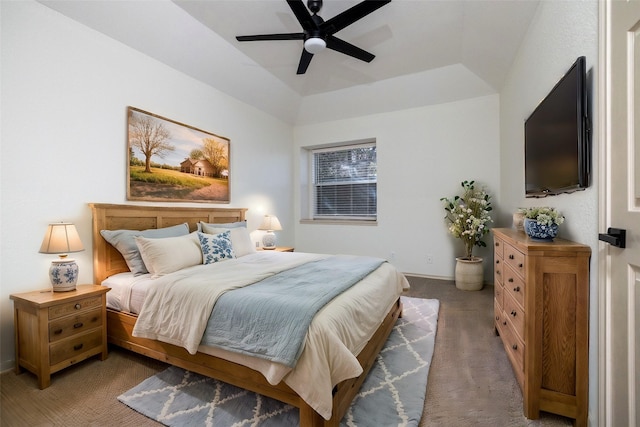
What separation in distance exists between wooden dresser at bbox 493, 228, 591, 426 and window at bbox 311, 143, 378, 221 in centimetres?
363

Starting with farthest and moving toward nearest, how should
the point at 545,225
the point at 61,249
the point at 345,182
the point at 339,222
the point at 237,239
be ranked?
the point at 345,182, the point at 339,222, the point at 237,239, the point at 61,249, the point at 545,225

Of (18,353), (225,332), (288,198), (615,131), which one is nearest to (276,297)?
(225,332)

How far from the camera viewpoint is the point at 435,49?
346 centimetres

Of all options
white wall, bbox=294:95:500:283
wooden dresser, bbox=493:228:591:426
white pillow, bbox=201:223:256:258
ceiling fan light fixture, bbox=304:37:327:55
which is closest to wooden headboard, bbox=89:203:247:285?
white pillow, bbox=201:223:256:258

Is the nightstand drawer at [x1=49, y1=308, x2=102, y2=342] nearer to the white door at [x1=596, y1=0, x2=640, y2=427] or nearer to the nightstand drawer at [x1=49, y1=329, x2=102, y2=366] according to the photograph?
the nightstand drawer at [x1=49, y1=329, x2=102, y2=366]

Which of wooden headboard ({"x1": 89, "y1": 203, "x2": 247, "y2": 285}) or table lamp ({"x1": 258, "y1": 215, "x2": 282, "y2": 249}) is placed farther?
table lamp ({"x1": 258, "y1": 215, "x2": 282, "y2": 249})

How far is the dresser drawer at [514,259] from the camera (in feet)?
5.45

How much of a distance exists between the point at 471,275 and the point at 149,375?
147 inches

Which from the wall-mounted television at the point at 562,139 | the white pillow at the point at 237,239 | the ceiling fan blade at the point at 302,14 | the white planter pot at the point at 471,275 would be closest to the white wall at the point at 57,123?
the white pillow at the point at 237,239

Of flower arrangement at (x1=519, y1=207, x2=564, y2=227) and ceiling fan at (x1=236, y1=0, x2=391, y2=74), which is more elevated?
ceiling fan at (x1=236, y1=0, x2=391, y2=74)

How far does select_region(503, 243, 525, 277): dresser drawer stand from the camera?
166 cm

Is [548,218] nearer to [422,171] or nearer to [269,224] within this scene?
[422,171]

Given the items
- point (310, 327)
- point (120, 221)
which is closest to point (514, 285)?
point (310, 327)

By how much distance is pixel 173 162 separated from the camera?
3.23 metres
